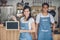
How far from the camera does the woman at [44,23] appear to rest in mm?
3329

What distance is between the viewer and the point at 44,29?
336 centimetres

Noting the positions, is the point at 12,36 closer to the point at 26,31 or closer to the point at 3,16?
the point at 3,16

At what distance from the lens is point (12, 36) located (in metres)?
3.61

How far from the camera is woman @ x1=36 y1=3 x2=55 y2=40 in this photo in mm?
3329

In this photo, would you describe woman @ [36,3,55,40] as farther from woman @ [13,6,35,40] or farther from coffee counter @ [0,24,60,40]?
woman @ [13,6,35,40]

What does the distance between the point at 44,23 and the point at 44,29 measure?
0.11m

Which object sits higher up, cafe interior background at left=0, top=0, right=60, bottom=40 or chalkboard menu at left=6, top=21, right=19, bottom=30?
cafe interior background at left=0, top=0, right=60, bottom=40

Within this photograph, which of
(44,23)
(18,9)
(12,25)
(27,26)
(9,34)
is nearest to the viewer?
(27,26)

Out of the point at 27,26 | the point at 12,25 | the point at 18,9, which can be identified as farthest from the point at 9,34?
the point at 27,26

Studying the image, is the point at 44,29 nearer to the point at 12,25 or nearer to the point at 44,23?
the point at 44,23

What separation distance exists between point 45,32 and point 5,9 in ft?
3.01

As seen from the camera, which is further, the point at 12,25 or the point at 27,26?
the point at 12,25

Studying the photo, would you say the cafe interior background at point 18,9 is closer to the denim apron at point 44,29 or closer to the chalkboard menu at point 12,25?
the chalkboard menu at point 12,25

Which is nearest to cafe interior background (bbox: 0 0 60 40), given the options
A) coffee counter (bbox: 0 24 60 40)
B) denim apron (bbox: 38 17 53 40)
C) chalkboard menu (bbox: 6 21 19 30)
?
coffee counter (bbox: 0 24 60 40)
